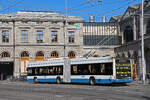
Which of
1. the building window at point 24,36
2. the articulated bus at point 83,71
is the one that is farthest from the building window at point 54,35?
the articulated bus at point 83,71

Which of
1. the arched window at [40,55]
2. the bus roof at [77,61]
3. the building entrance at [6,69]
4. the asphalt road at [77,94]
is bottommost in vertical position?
the asphalt road at [77,94]

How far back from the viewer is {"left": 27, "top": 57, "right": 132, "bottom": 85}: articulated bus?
27.2 m

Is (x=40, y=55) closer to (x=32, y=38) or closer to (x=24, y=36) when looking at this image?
(x=32, y=38)

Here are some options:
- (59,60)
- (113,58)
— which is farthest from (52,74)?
(113,58)

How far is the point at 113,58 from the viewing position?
2712cm

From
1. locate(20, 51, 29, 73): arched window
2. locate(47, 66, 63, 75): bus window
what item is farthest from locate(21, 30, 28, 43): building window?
locate(47, 66, 63, 75): bus window

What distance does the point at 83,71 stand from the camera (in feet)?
99.5

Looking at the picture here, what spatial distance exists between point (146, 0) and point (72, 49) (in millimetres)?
16973

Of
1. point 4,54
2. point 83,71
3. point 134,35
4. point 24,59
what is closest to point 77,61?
point 83,71

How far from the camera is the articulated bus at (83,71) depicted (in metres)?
27.2

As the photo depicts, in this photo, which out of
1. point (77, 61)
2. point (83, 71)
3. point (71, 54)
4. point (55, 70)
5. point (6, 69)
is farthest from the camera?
point (6, 69)

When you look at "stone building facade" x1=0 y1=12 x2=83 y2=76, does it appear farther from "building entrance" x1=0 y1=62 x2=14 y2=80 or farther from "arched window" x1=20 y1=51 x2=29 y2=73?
"building entrance" x1=0 y1=62 x2=14 y2=80

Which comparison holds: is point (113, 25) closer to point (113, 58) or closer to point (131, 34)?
point (131, 34)

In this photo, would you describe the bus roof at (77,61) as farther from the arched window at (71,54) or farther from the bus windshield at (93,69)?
the arched window at (71,54)
